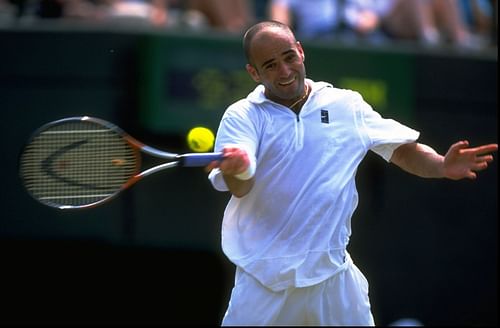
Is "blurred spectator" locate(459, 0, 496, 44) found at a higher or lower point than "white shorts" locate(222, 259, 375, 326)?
higher

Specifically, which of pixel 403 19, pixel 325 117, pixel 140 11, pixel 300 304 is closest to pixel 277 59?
pixel 325 117

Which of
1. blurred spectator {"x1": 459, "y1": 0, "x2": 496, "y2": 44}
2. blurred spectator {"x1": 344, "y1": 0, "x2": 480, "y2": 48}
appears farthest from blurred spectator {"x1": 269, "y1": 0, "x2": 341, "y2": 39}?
blurred spectator {"x1": 459, "y1": 0, "x2": 496, "y2": 44}

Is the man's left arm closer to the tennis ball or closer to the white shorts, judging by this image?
the white shorts

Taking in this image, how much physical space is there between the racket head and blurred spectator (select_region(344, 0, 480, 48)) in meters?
4.32

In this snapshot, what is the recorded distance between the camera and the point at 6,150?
8297mm

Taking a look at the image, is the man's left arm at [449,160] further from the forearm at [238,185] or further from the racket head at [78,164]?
the racket head at [78,164]

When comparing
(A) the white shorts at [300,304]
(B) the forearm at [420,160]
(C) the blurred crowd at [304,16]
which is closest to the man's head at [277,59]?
(B) the forearm at [420,160]

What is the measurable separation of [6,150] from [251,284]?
3462 millimetres

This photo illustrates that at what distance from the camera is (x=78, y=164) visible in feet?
18.2

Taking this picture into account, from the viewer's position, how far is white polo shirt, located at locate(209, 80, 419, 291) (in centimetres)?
523

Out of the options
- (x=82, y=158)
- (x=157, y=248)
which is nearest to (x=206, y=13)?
(x=157, y=248)

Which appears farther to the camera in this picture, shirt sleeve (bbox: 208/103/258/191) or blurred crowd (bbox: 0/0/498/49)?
blurred crowd (bbox: 0/0/498/49)

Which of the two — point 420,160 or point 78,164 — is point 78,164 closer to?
point 78,164

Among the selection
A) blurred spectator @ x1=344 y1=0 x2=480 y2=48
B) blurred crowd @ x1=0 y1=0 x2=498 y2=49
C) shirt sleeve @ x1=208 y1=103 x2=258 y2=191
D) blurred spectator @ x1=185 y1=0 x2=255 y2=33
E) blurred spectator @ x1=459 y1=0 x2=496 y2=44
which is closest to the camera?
shirt sleeve @ x1=208 y1=103 x2=258 y2=191
